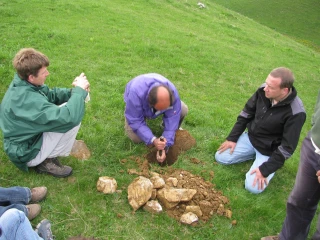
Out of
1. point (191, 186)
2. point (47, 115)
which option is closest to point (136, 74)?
point (191, 186)

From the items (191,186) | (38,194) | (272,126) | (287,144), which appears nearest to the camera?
(38,194)

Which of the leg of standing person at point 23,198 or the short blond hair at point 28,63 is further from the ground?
the short blond hair at point 28,63

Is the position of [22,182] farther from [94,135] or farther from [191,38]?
[191,38]

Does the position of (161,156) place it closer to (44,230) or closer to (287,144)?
(287,144)

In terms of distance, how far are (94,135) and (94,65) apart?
3.47 metres

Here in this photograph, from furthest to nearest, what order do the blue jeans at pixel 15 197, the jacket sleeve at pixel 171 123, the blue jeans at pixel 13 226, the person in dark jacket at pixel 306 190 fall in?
the jacket sleeve at pixel 171 123 → the blue jeans at pixel 15 197 → the person in dark jacket at pixel 306 190 → the blue jeans at pixel 13 226

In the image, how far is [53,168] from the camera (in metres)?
4.47

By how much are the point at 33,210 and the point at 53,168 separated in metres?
0.74

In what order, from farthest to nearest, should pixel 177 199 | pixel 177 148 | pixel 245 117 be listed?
pixel 177 148
pixel 245 117
pixel 177 199

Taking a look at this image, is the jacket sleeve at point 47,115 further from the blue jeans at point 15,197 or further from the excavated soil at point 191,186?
the excavated soil at point 191,186

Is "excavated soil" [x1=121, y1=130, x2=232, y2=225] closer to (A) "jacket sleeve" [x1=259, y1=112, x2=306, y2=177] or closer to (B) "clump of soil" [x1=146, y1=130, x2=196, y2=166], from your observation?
(B) "clump of soil" [x1=146, y1=130, x2=196, y2=166]

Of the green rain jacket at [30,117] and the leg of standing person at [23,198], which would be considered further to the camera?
the green rain jacket at [30,117]

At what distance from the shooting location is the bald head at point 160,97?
462cm

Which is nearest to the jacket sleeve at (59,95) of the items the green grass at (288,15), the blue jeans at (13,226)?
the blue jeans at (13,226)
